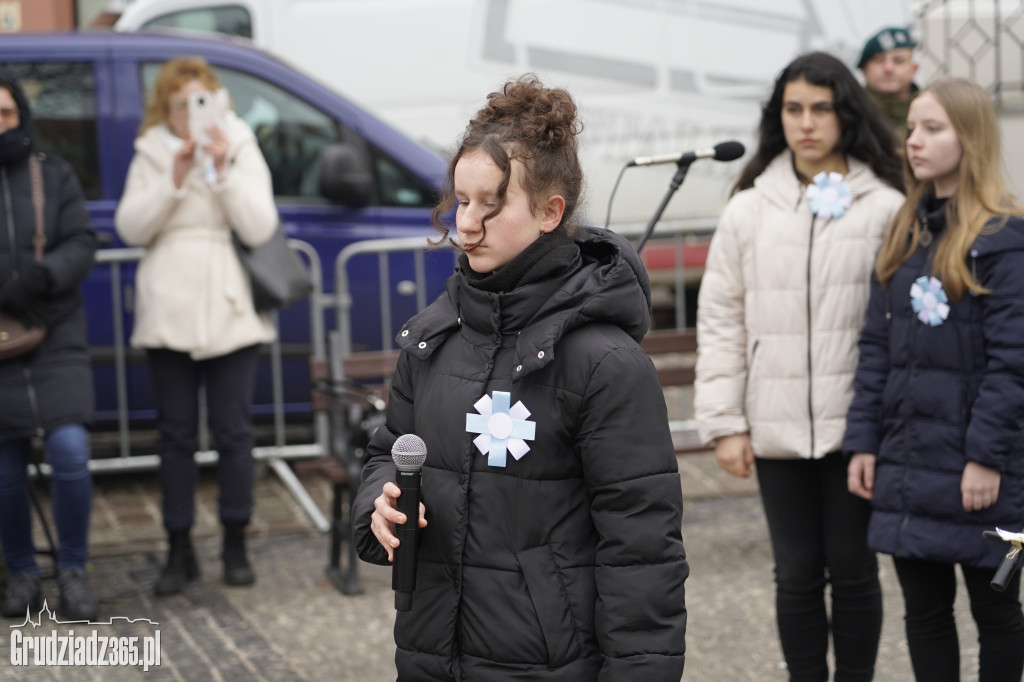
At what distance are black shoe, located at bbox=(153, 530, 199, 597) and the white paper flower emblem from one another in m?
3.11

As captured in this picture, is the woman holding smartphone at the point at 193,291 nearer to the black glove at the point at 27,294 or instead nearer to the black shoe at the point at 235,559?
the black shoe at the point at 235,559

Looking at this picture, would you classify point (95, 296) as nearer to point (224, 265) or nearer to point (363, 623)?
point (224, 265)

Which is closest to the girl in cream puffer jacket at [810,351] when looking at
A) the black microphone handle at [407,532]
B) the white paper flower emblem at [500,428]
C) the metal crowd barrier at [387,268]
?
the white paper flower emblem at [500,428]

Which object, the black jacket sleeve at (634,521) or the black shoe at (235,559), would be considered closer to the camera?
the black jacket sleeve at (634,521)

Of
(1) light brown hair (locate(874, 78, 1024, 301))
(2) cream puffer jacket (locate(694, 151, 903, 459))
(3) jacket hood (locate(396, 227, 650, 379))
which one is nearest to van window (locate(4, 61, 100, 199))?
(2) cream puffer jacket (locate(694, 151, 903, 459))

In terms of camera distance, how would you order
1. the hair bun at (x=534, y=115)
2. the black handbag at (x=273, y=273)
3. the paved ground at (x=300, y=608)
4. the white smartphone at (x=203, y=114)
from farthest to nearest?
the black handbag at (x=273, y=273) < the white smartphone at (x=203, y=114) < the paved ground at (x=300, y=608) < the hair bun at (x=534, y=115)

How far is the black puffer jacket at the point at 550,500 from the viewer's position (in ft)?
8.07

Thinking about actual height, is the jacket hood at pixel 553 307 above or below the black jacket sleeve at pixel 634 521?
above

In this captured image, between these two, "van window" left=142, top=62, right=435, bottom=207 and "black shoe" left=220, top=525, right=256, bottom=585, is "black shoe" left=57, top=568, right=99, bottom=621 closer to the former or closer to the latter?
"black shoe" left=220, top=525, right=256, bottom=585

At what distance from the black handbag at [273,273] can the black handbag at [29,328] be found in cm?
78

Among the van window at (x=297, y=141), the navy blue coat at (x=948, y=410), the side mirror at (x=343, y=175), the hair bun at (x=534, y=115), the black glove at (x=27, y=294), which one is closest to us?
the hair bun at (x=534, y=115)

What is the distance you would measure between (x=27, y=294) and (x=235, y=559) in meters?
1.39

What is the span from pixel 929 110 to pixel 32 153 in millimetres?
3293

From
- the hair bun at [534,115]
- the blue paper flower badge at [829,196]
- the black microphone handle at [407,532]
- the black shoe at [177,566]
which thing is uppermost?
the hair bun at [534,115]
